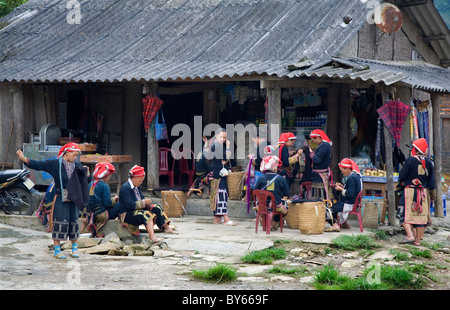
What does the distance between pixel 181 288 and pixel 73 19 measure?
34.4ft

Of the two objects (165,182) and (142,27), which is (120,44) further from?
(165,182)

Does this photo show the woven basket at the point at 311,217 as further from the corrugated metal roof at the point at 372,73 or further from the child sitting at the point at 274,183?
the corrugated metal roof at the point at 372,73

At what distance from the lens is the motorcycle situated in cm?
1247

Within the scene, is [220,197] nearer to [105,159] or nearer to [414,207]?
[105,159]

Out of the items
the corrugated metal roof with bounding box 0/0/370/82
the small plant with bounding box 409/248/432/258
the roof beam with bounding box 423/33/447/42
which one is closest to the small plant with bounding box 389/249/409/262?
the small plant with bounding box 409/248/432/258

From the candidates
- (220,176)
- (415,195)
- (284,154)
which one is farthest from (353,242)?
(220,176)

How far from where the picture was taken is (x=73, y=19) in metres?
16.4

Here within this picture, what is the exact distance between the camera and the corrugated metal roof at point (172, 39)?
13.3 metres

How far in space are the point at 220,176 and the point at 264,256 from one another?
9.79 feet

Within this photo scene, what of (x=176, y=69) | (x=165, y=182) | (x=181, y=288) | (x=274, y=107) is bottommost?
(x=181, y=288)

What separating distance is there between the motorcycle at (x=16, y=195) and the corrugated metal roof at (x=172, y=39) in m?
2.06

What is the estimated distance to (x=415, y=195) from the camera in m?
11.0

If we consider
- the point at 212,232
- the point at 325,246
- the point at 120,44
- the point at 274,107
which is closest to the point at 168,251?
the point at 212,232

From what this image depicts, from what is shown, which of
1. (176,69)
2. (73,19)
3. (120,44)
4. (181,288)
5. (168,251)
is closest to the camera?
(181,288)
